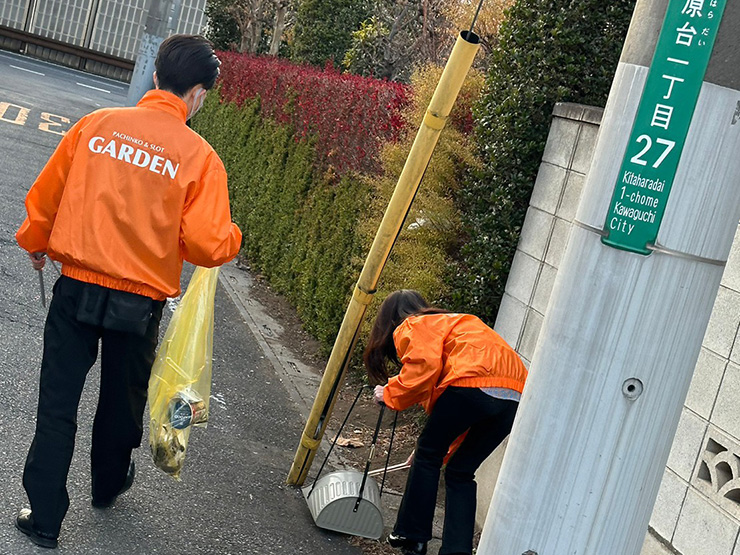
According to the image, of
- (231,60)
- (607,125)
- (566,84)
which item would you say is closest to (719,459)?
(607,125)

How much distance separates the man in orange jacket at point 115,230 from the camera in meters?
3.91

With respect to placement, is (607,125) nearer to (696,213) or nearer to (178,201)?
(696,213)

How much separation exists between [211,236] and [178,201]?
0.61 ft

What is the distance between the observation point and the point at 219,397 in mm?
6695

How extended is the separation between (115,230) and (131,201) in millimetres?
127

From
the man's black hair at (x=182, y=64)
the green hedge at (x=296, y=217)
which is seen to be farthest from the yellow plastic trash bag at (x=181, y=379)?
the green hedge at (x=296, y=217)

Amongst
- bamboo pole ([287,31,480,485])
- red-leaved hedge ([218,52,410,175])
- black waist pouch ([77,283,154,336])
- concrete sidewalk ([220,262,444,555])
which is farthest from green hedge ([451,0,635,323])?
black waist pouch ([77,283,154,336])

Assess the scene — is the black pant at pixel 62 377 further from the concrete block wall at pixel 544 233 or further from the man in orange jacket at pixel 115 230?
the concrete block wall at pixel 544 233

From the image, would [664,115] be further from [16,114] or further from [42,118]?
[42,118]

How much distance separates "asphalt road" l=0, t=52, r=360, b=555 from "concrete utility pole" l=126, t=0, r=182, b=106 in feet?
14.2

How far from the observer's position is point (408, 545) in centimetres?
509

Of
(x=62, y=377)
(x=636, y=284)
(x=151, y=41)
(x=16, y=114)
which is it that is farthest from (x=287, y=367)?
(x=16, y=114)

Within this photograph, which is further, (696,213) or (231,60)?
(231,60)

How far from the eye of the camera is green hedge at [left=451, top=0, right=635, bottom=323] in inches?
229
